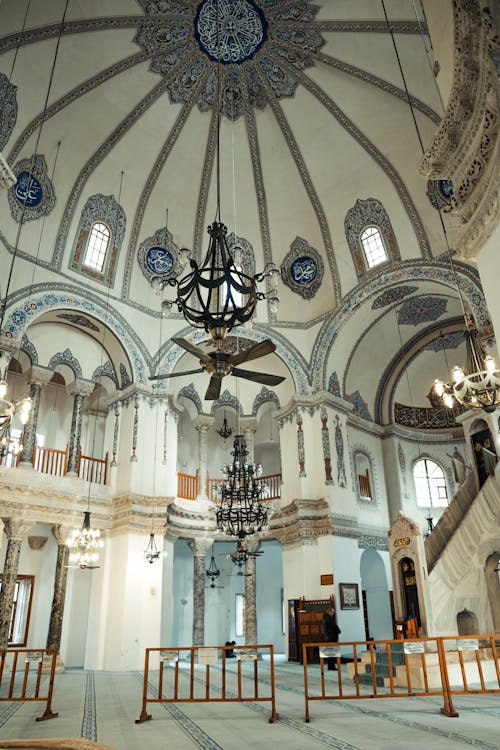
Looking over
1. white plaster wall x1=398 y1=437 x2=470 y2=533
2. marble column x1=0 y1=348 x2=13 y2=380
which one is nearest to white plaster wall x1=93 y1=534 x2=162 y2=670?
marble column x1=0 y1=348 x2=13 y2=380

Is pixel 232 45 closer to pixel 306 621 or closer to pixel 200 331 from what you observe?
pixel 200 331

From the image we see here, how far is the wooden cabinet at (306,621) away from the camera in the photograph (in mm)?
12585

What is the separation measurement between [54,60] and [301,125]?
20.0 ft

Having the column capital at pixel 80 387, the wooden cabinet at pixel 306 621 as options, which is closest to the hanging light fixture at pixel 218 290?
the column capital at pixel 80 387

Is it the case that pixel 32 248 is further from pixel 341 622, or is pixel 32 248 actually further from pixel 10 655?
pixel 341 622

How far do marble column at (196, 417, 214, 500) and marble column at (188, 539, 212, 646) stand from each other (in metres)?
1.25

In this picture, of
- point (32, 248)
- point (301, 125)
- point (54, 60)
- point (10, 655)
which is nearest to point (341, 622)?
point (10, 655)

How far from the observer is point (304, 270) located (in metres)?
15.4

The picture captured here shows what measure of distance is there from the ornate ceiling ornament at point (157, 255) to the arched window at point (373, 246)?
5059mm

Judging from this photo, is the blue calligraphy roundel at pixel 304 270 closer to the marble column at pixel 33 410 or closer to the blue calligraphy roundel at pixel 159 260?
the blue calligraphy roundel at pixel 159 260

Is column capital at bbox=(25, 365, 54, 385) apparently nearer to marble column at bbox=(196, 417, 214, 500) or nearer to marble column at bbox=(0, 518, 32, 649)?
marble column at bbox=(0, 518, 32, 649)

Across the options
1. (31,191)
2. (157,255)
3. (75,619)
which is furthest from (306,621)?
(31,191)

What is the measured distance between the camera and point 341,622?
12625mm

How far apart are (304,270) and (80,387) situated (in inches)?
274
